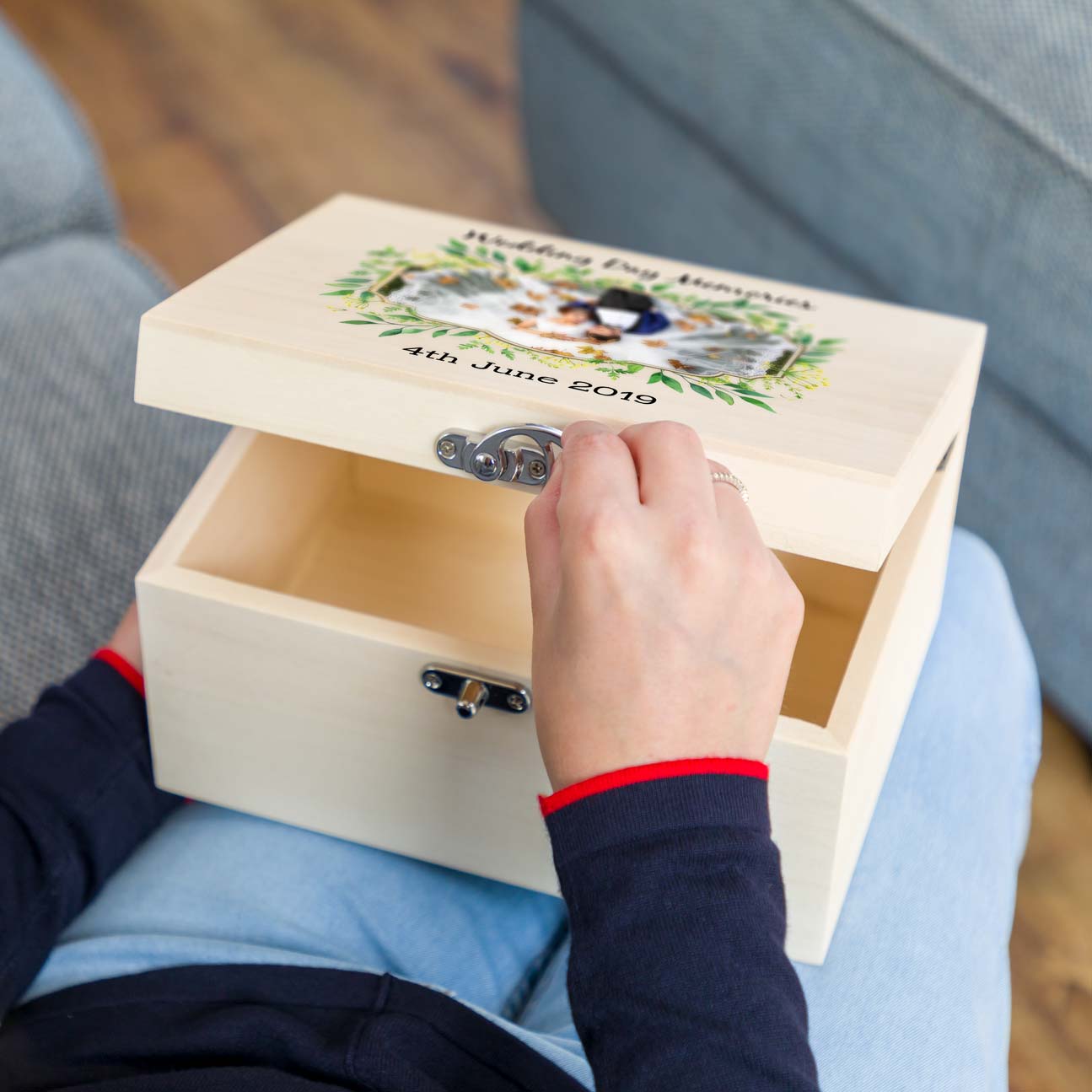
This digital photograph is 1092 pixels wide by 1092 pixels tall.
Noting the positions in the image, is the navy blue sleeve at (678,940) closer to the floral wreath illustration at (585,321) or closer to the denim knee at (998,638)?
the floral wreath illustration at (585,321)

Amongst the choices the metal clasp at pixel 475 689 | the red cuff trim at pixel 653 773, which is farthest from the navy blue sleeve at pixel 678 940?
the metal clasp at pixel 475 689

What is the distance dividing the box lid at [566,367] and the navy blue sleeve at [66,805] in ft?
0.54

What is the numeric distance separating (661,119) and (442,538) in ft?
2.37

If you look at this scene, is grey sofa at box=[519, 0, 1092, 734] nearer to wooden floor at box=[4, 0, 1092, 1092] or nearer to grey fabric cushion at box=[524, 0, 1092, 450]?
grey fabric cushion at box=[524, 0, 1092, 450]

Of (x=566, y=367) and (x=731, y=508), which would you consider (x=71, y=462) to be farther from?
(x=731, y=508)

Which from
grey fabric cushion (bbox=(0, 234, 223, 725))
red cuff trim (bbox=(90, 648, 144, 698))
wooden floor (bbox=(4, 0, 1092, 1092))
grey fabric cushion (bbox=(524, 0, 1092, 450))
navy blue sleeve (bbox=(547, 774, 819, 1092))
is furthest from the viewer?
wooden floor (bbox=(4, 0, 1092, 1092))

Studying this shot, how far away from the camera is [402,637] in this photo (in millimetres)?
485

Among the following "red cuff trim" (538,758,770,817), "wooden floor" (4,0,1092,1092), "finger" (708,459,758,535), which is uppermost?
"finger" (708,459,758,535)

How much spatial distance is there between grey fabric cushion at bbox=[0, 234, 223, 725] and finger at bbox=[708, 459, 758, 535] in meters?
0.47

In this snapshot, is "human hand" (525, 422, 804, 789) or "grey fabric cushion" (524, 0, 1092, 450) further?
"grey fabric cushion" (524, 0, 1092, 450)

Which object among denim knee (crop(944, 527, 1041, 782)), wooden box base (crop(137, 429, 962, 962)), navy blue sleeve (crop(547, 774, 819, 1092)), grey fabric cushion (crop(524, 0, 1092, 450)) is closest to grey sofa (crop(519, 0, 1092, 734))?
grey fabric cushion (crop(524, 0, 1092, 450))

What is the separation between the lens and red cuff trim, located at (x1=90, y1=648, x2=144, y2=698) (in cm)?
58

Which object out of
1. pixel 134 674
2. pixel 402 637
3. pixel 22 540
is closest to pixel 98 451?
pixel 22 540

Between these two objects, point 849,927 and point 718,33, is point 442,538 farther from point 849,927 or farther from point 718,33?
point 718,33
